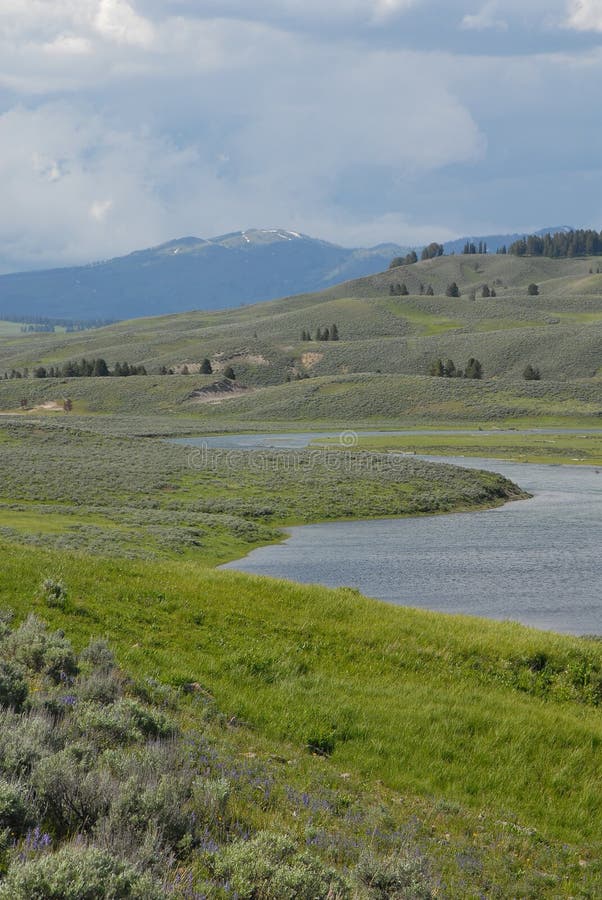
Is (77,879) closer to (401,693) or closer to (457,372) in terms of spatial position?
(401,693)

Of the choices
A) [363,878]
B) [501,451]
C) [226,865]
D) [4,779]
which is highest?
[4,779]

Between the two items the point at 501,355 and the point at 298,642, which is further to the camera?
the point at 501,355

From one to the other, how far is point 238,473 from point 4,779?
54.5m

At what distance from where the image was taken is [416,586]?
1275 inches

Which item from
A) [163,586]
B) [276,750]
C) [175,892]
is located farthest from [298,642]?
[175,892]

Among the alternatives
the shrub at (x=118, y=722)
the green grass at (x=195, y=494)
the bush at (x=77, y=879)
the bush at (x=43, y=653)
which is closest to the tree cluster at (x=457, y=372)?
the green grass at (x=195, y=494)

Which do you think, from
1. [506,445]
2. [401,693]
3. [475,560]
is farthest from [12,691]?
[506,445]

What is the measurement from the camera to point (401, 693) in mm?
13422

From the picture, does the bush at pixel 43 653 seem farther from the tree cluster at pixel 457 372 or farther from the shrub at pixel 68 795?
the tree cluster at pixel 457 372

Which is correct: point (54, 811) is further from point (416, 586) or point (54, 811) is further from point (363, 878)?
point (416, 586)

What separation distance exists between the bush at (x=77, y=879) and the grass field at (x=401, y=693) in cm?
→ 279

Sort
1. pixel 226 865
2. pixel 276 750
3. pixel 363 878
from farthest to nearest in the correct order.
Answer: pixel 276 750, pixel 363 878, pixel 226 865

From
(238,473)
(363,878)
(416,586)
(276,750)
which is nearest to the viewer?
(363,878)

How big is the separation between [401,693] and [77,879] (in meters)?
8.55
